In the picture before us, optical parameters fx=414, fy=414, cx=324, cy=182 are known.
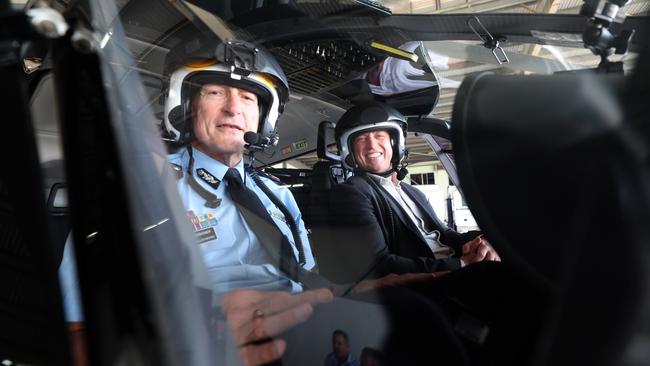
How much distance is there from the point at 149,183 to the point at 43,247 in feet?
0.51

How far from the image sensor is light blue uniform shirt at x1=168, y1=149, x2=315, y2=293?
0.79 m

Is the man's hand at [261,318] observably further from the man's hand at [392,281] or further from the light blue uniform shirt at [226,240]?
the man's hand at [392,281]

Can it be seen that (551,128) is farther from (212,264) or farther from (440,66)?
(440,66)

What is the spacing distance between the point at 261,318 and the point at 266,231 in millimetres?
377

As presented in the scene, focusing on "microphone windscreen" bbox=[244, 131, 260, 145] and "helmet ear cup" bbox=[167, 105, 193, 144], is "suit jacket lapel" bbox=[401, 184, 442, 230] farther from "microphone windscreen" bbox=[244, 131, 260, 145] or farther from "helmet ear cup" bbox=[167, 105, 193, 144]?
"helmet ear cup" bbox=[167, 105, 193, 144]

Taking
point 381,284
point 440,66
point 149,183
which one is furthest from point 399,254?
point 149,183

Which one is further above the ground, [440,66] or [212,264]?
[440,66]

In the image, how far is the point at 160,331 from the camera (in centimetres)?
50

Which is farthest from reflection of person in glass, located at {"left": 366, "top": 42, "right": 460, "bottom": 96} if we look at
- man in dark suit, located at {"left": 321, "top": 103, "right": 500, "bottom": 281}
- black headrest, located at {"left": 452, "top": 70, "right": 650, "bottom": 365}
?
black headrest, located at {"left": 452, "top": 70, "right": 650, "bottom": 365}

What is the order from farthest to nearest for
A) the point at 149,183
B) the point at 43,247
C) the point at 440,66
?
the point at 440,66 < the point at 149,183 < the point at 43,247

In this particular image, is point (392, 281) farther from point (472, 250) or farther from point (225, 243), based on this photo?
point (472, 250)

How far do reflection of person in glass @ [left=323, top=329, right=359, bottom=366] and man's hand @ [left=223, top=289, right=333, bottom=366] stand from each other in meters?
0.08

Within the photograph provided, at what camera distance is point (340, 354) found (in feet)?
2.58

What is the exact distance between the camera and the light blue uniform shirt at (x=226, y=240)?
2.60 ft
